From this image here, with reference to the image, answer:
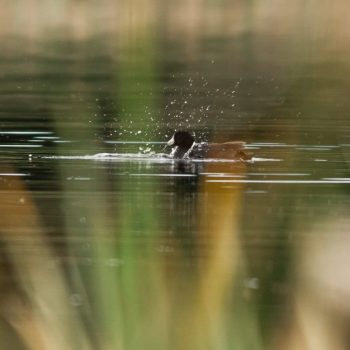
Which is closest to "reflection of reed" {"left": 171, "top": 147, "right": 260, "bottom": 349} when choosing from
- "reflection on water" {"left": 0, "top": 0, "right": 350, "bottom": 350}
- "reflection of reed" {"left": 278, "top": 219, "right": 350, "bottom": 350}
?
"reflection on water" {"left": 0, "top": 0, "right": 350, "bottom": 350}

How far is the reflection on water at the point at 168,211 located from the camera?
3766mm

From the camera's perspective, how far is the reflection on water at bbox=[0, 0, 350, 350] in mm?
3766

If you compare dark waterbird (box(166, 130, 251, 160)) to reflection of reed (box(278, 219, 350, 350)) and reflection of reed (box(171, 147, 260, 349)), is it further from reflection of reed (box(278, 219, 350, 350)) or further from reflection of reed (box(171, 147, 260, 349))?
reflection of reed (box(171, 147, 260, 349))

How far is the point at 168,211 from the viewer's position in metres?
8.12

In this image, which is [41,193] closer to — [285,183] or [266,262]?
[285,183]

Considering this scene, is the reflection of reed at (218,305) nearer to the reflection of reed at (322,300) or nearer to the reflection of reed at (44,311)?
the reflection of reed at (322,300)

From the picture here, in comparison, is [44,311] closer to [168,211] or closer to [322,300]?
[322,300]

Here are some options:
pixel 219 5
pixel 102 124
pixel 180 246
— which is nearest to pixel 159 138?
pixel 102 124

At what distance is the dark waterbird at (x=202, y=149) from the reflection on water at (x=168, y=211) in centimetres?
10

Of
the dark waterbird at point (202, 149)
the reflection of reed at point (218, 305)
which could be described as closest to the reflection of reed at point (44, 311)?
the reflection of reed at point (218, 305)

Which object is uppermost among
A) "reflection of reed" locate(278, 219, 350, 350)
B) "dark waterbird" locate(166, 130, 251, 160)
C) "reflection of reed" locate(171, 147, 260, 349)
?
"reflection of reed" locate(171, 147, 260, 349)

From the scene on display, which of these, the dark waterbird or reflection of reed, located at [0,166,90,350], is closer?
reflection of reed, located at [0,166,90,350]

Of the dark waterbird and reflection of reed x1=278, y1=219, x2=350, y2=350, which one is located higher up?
reflection of reed x1=278, y1=219, x2=350, y2=350

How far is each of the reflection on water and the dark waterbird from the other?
10 centimetres
